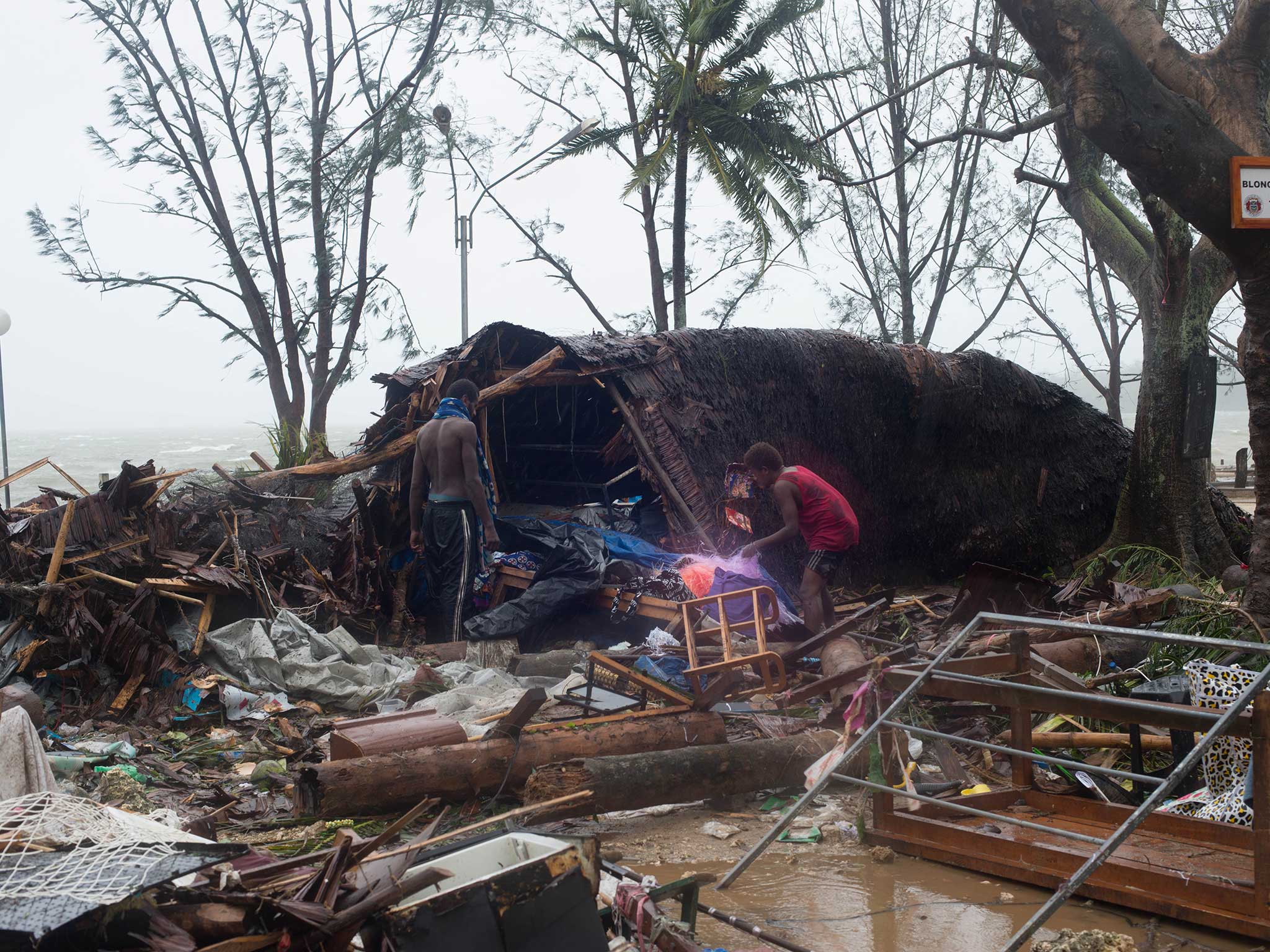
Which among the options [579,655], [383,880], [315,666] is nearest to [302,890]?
[383,880]

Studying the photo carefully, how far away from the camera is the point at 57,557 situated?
611cm

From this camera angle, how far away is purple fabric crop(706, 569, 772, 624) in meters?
7.19

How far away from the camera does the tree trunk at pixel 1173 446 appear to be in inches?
357

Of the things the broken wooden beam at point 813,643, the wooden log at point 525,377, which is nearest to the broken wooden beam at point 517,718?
the broken wooden beam at point 813,643

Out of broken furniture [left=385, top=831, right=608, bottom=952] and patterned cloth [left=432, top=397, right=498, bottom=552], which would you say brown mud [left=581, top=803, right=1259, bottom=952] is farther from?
patterned cloth [left=432, top=397, right=498, bottom=552]

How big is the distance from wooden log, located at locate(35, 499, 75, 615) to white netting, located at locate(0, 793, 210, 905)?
3.77m

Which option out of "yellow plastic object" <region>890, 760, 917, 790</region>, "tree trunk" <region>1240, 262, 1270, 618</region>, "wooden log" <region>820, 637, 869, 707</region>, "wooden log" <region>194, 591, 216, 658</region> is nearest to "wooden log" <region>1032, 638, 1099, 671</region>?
"tree trunk" <region>1240, 262, 1270, 618</region>

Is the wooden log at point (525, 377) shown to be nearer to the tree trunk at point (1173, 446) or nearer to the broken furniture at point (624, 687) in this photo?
the broken furniture at point (624, 687)

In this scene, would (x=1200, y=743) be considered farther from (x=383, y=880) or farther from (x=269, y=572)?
(x=269, y=572)

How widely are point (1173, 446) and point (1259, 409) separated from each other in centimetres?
400

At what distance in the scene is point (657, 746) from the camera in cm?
462

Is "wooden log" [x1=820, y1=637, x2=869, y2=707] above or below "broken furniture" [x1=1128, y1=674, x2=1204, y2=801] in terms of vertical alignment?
below

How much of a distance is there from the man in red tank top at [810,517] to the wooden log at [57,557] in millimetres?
4698

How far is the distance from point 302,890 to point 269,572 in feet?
18.6
